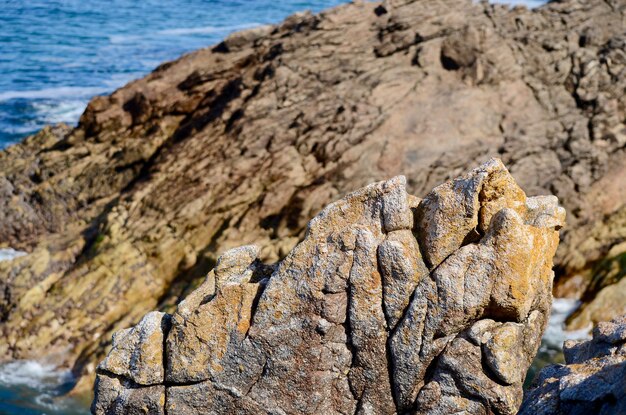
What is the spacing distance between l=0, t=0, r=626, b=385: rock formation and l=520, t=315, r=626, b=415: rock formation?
19.5 m

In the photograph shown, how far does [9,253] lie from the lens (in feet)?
126

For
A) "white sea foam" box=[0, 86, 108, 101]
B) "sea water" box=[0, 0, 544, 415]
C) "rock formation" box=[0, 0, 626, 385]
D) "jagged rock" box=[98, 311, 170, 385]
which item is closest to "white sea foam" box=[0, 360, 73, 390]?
"rock formation" box=[0, 0, 626, 385]

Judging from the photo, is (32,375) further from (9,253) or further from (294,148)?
(294,148)

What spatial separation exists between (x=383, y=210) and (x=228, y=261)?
393 centimetres

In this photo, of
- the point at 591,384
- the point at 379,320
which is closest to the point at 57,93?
the point at 379,320

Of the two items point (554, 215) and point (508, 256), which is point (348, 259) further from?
point (554, 215)

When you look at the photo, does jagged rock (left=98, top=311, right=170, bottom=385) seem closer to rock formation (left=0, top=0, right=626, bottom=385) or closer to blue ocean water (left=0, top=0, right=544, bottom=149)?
rock formation (left=0, top=0, right=626, bottom=385)

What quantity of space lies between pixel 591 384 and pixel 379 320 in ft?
14.0

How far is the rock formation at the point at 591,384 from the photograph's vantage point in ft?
40.4

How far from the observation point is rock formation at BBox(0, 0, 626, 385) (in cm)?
3447

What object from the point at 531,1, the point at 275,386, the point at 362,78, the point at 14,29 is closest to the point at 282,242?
the point at 362,78

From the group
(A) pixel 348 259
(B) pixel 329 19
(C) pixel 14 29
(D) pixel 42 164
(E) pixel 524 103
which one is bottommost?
(C) pixel 14 29

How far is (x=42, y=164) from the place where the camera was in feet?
143

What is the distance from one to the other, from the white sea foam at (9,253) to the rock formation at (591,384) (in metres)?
29.7
